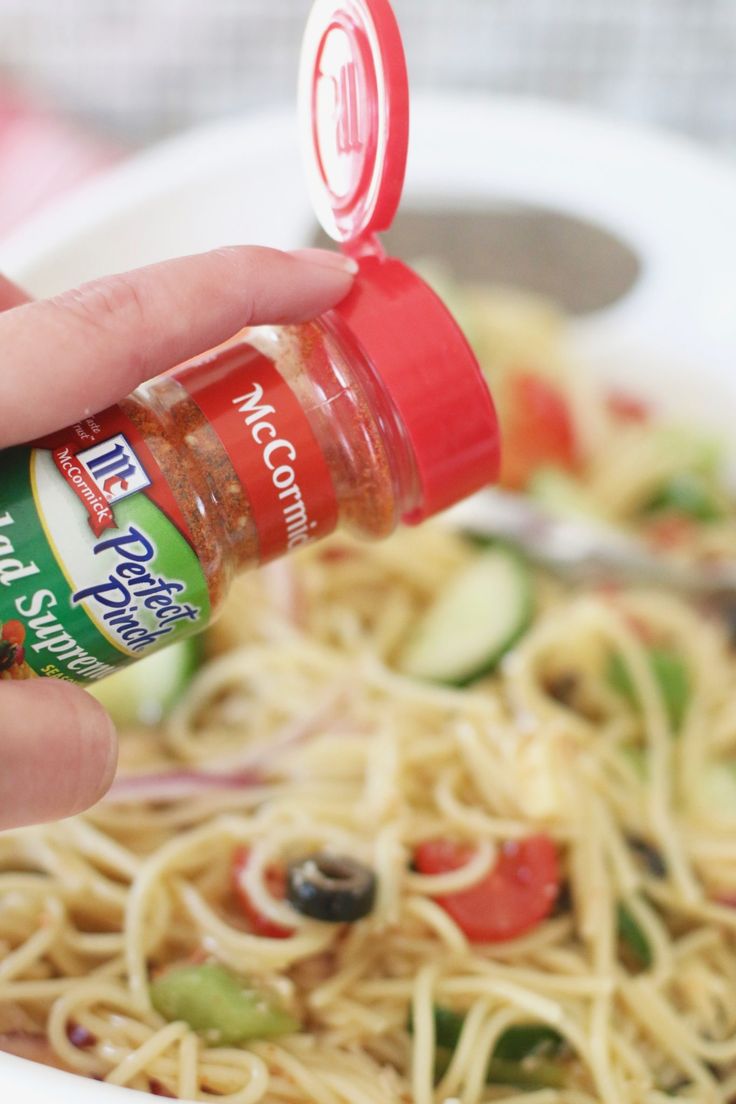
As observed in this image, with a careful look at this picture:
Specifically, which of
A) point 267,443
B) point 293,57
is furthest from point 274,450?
point 293,57

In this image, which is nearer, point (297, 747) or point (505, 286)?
point (297, 747)

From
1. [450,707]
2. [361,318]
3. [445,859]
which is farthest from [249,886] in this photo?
[361,318]

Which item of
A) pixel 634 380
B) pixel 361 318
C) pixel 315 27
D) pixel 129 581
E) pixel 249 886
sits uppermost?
pixel 315 27

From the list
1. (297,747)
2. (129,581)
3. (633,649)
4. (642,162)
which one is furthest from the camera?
(642,162)

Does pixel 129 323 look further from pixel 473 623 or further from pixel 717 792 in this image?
pixel 717 792

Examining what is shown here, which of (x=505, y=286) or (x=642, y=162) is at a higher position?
(x=642, y=162)

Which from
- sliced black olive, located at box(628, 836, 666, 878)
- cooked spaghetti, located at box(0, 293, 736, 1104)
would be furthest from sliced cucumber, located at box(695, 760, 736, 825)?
sliced black olive, located at box(628, 836, 666, 878)

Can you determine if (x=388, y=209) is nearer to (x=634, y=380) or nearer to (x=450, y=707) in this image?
(x=450, y=707)

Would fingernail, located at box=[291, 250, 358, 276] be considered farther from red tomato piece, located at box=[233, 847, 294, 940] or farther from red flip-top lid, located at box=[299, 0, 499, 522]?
red tomato piece, located at box=[233, 847, 294, 940]
